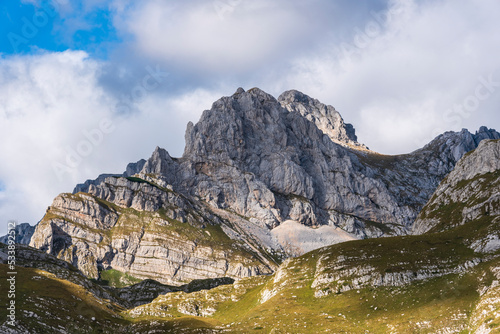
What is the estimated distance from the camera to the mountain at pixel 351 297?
68.0m

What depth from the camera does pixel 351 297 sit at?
85.5 m

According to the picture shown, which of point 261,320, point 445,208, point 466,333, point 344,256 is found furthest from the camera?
point 445,208

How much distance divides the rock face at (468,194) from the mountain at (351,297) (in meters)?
0.98

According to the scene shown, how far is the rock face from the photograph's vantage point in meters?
130

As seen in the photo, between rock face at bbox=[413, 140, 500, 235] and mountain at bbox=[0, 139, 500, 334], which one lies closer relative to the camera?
mountain at bbox=[0, 139, 500, 334]

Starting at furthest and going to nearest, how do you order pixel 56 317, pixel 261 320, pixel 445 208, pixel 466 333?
pixel 445 208, pixel 56 317, pixel 261 320, pixel 466 333

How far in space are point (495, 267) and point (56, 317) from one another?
→ 84.3 metres

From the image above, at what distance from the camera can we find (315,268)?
108 m

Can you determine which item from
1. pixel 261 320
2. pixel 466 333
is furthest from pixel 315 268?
pixel 466 333

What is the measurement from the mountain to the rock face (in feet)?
3.23

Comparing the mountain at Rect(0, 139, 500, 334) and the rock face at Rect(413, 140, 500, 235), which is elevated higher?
the rock face at Rect(413, 140, 500, 235)

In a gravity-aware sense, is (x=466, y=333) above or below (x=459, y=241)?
below

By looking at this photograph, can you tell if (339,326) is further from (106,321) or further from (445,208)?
(445,208)

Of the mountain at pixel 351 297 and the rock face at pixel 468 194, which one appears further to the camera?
the rock face at pixel 468 194
